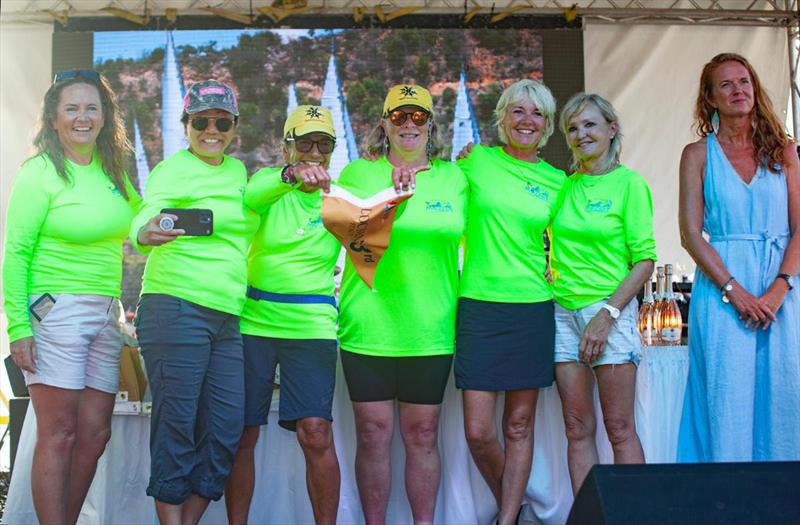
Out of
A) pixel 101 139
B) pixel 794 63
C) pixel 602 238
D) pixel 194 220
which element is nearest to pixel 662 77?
pixel 794 63

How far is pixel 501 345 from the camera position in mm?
3523

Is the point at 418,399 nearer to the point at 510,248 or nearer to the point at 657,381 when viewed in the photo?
the point at 510,248

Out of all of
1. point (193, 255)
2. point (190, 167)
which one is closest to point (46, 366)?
point (193, 255)

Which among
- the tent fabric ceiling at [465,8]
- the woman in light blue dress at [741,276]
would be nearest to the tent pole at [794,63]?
the tent fabric ceiling at [465,8]

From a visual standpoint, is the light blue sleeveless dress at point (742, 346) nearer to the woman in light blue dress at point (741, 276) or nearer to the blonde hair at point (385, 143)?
the woman in light blue dress at point (741, 276)

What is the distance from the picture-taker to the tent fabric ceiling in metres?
7.36

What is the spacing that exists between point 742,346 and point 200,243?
199 centimetres

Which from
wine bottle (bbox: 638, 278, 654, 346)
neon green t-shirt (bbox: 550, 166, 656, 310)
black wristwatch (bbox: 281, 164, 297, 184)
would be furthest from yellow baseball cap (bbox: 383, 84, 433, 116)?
wine bottle (bbox: 638, 278, 654, 346)

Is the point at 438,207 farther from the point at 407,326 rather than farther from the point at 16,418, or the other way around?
the point at 16,418

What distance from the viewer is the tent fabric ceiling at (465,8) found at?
736 cm

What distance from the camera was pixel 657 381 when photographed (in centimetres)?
398

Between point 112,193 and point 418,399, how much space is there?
142cm

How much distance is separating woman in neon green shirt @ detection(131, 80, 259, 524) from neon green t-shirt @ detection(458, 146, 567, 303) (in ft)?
2.91

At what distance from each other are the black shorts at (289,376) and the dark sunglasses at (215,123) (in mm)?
793
